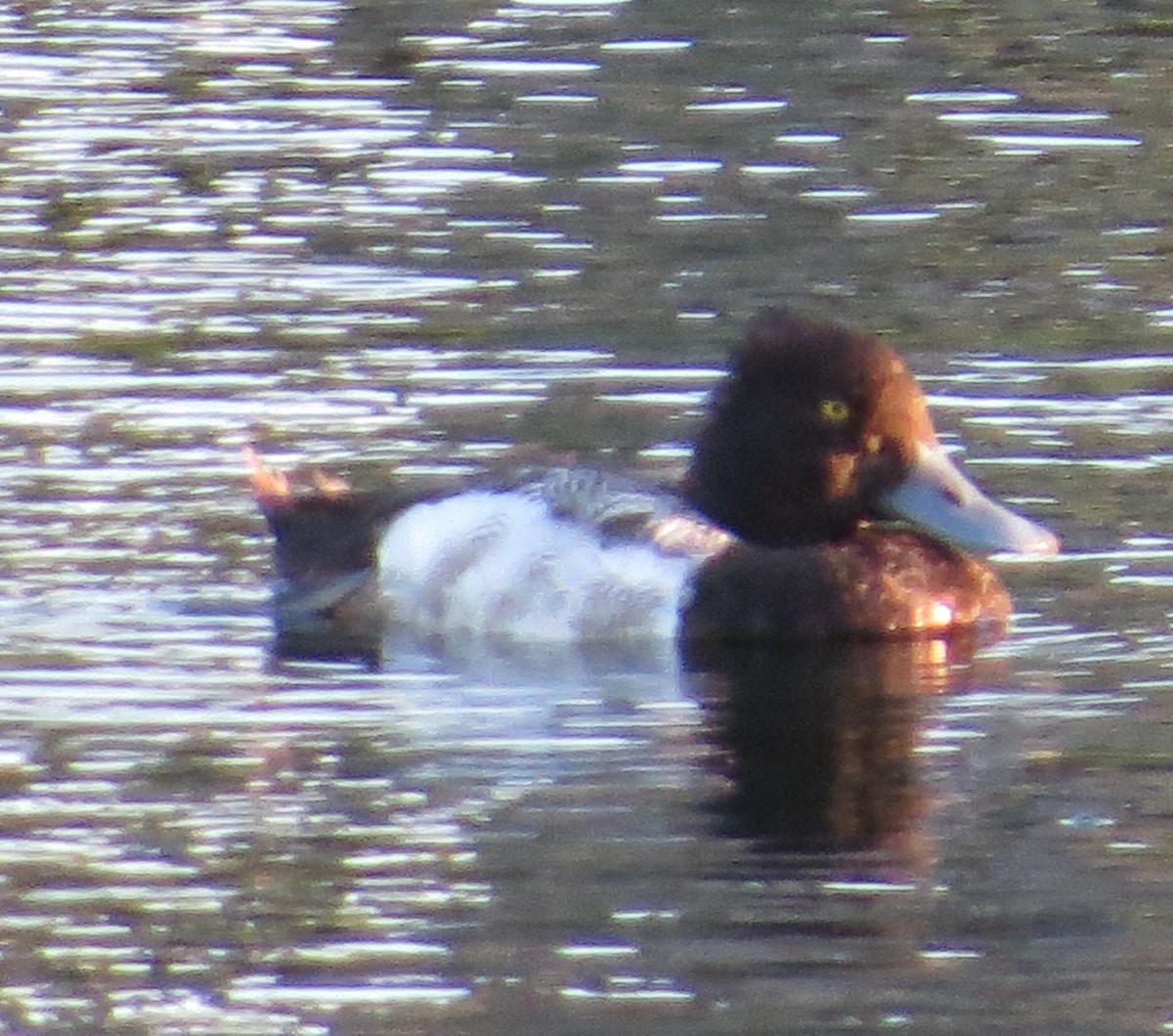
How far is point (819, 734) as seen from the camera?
8.44 metres

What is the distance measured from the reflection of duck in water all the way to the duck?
14 cm

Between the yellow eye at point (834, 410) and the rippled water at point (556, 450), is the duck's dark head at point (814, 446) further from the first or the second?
the rippled water at point (556, 450)

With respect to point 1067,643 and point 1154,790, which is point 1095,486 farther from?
point 1154,790

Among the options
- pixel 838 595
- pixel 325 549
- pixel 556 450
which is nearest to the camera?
pixel 838 595

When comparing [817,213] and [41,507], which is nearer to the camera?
[41,507]

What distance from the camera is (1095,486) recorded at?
10.1 meters

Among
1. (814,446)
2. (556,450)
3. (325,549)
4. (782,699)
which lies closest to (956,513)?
(814,446)

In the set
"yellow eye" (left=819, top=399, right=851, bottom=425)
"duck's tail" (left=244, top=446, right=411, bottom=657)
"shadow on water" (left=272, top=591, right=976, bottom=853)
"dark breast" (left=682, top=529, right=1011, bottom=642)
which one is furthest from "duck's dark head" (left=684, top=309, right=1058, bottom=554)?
"duck's tail" (left=244, top=446, right=411, bottom=657)

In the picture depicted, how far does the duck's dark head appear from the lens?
954 centimetres

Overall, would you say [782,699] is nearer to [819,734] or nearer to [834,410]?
[819,734]

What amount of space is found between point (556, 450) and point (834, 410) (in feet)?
4.54

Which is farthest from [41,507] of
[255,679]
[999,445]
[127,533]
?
[999,445]

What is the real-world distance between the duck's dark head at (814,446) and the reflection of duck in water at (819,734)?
16.8 inches

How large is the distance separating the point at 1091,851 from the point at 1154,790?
52 centimetres
